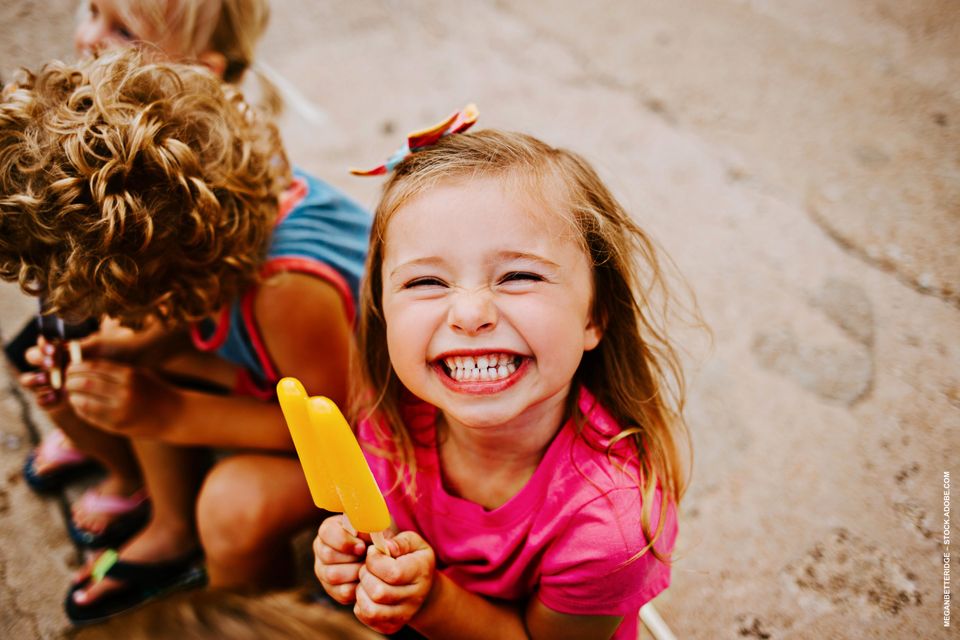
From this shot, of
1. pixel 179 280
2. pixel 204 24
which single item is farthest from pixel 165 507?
pixel 204 24

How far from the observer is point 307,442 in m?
0.77

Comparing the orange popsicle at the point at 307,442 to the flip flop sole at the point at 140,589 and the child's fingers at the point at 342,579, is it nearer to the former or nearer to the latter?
the child's fingers at the point at 342,579

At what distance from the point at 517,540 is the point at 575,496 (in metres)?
0.11

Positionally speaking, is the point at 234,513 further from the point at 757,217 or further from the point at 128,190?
the point at 757,217

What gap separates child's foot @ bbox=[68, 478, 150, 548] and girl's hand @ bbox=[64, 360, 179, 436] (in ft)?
1.24

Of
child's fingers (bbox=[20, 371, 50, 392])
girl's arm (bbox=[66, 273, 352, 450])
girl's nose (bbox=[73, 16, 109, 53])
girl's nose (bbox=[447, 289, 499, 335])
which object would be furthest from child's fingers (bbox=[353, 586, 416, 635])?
girl's nose (bbox=[73, 16, 109, 53])

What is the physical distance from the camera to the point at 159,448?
5.06ft

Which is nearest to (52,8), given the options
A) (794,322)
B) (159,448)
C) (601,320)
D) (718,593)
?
(159,448)

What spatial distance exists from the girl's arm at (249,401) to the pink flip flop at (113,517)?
37 cm

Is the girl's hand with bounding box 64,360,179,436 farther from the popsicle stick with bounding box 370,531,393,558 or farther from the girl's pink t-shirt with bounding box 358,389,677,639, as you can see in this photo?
the popsicle stick with bounding box 370,531,393,558

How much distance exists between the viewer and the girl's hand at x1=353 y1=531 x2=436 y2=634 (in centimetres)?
93

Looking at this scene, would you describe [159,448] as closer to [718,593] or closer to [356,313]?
[356,313]

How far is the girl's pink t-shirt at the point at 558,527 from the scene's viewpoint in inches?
39.9

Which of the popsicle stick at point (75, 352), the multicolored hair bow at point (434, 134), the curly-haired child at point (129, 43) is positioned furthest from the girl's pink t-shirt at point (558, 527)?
the curly-haired child at point (129, 43)
